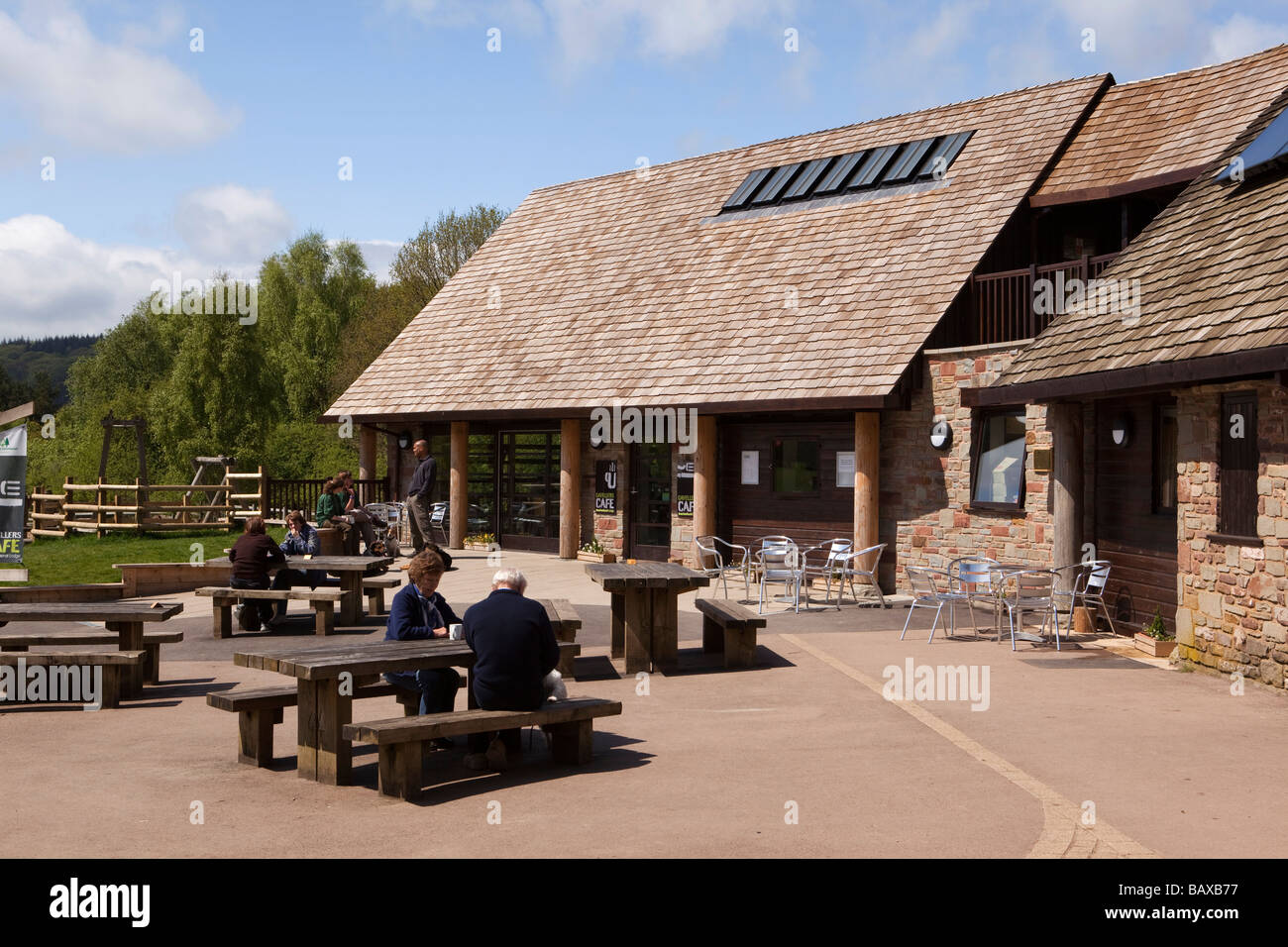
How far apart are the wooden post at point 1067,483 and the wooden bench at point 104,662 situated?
9269mm

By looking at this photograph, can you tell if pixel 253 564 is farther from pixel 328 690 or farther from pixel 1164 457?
pixel 1164 457

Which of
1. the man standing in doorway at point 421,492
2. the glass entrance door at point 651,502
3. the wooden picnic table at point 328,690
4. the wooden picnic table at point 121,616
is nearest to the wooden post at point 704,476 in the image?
the glass entrance door at point 651,502

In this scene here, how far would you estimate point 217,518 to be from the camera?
28266 mm

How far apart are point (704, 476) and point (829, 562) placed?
341 cm

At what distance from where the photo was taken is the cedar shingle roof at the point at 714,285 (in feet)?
57.9

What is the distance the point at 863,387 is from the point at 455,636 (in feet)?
31.7

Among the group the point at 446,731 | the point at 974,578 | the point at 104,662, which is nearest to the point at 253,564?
the point at 104,662

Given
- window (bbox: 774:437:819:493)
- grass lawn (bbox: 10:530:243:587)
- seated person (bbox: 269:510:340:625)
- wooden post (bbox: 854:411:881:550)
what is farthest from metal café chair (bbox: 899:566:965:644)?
grass lawn (bbox: 10:530:243:587)

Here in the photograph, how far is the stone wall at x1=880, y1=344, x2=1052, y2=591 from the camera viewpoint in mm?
14953

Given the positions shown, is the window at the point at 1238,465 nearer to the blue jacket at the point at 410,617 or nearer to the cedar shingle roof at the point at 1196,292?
the cedar shingle roof at the point at 1196,292

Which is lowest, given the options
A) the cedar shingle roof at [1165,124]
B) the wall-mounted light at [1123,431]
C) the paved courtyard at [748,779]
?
the paved courtyard at [748,779]

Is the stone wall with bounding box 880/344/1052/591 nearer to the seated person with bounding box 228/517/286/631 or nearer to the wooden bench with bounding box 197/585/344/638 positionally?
the wooden bench with bounding box 197/585/344/638

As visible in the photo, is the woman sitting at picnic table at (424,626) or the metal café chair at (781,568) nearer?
the woman sitting at picnic table at (424,626)

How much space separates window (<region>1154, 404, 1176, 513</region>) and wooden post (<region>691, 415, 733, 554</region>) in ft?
25.2
